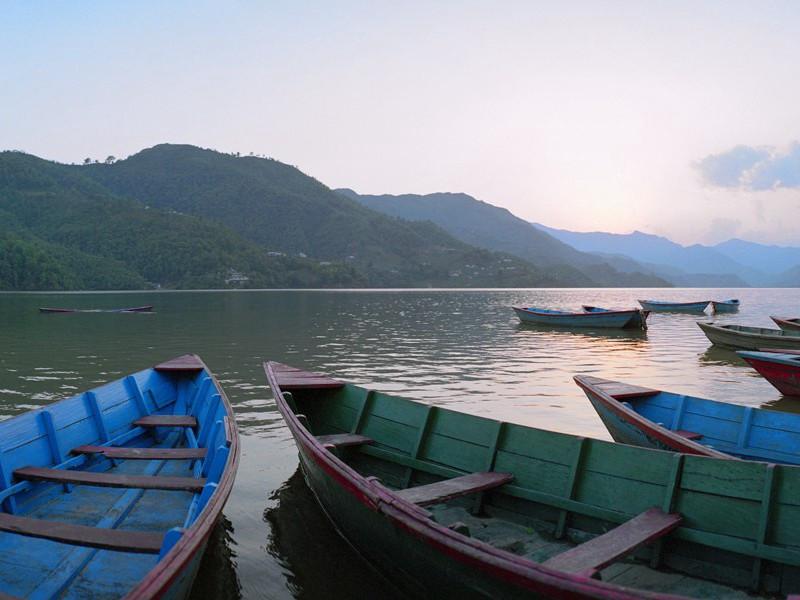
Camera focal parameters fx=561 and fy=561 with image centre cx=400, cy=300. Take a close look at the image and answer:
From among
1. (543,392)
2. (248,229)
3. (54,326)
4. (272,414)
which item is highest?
(248,229)

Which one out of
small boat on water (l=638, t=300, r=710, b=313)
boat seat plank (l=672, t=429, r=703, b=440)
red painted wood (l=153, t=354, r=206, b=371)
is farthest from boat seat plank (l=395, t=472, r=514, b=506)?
small boat on water (l=638, t=300, r=710, b=313)

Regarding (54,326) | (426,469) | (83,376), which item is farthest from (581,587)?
(54,326)

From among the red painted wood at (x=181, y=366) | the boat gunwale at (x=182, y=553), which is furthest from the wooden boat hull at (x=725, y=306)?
the boat gunwale at (x=182, y=553)

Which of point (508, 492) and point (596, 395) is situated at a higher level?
point (596, 395)

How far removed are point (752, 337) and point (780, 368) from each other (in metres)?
8.16

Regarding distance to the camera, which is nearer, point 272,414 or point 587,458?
point 587,458

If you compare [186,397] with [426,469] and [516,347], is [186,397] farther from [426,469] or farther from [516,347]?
[516,347]

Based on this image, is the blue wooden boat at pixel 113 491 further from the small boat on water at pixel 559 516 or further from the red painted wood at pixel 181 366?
the small boat on water at pixel 559 516

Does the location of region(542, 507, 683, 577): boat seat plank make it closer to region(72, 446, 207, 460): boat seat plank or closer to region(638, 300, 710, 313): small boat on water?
region(72, 446, 207, 460): boat seat plank

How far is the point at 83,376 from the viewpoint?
19281 millimetres

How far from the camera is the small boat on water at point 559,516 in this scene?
14.3 ft

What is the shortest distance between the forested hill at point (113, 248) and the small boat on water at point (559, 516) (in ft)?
404

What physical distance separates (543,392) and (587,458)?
11.0m

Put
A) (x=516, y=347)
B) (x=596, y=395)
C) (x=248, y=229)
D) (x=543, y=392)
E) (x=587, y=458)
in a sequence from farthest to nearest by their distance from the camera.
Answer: (x=248, y=229)
(x=516, y=347)
(x=543, y=392)
(x=596, y=395)
(x=587, y=458)
